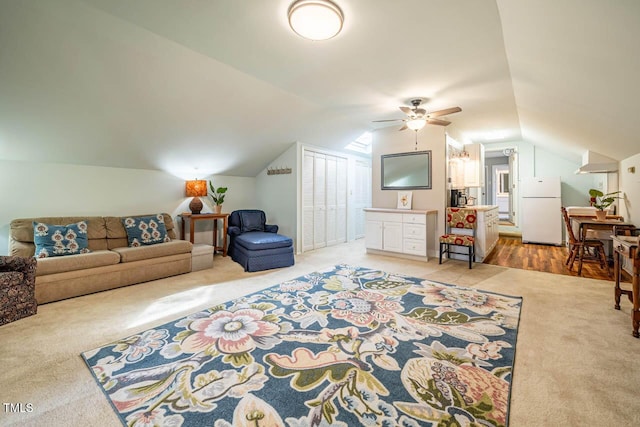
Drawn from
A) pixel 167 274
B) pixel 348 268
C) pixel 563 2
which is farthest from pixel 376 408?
pixel 167 274

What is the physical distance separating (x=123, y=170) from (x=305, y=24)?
4.00 meters

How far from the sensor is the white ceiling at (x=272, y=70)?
6.91ft

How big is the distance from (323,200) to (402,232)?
1.92 m

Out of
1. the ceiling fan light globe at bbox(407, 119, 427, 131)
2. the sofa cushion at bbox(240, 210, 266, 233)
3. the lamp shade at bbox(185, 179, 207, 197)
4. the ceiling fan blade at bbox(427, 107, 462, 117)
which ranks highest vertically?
the ceiling fan blade at bbox(427, 107, 462, 117)

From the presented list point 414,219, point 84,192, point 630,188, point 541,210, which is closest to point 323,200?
point 414,219

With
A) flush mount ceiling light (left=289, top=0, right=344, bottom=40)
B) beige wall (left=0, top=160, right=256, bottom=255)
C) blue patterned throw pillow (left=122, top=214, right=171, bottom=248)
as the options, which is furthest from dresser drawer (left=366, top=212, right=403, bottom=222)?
blue patterned throw pillow (left=122, top=214, right=171, bottom=248)

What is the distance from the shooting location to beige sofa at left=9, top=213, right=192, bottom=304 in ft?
10.1

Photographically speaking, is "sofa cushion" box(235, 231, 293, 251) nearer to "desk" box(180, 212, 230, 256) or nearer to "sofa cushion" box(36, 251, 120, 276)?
"desk" box(180, 212, 230, 256)

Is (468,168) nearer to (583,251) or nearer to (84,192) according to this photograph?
(583,251)

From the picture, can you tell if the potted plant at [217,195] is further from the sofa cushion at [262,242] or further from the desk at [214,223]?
the sofa cushion at [262,242]

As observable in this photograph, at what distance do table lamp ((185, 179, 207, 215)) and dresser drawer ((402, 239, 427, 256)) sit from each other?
3.80 m

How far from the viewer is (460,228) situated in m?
4.88

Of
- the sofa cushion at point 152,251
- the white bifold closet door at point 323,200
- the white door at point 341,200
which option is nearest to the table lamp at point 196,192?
the sofa cushion at point 152,251

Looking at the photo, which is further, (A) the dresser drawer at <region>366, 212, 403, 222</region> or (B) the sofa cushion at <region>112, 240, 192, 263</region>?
(A) the dresser drawer at <region>366, 212, 403, 222</region>
